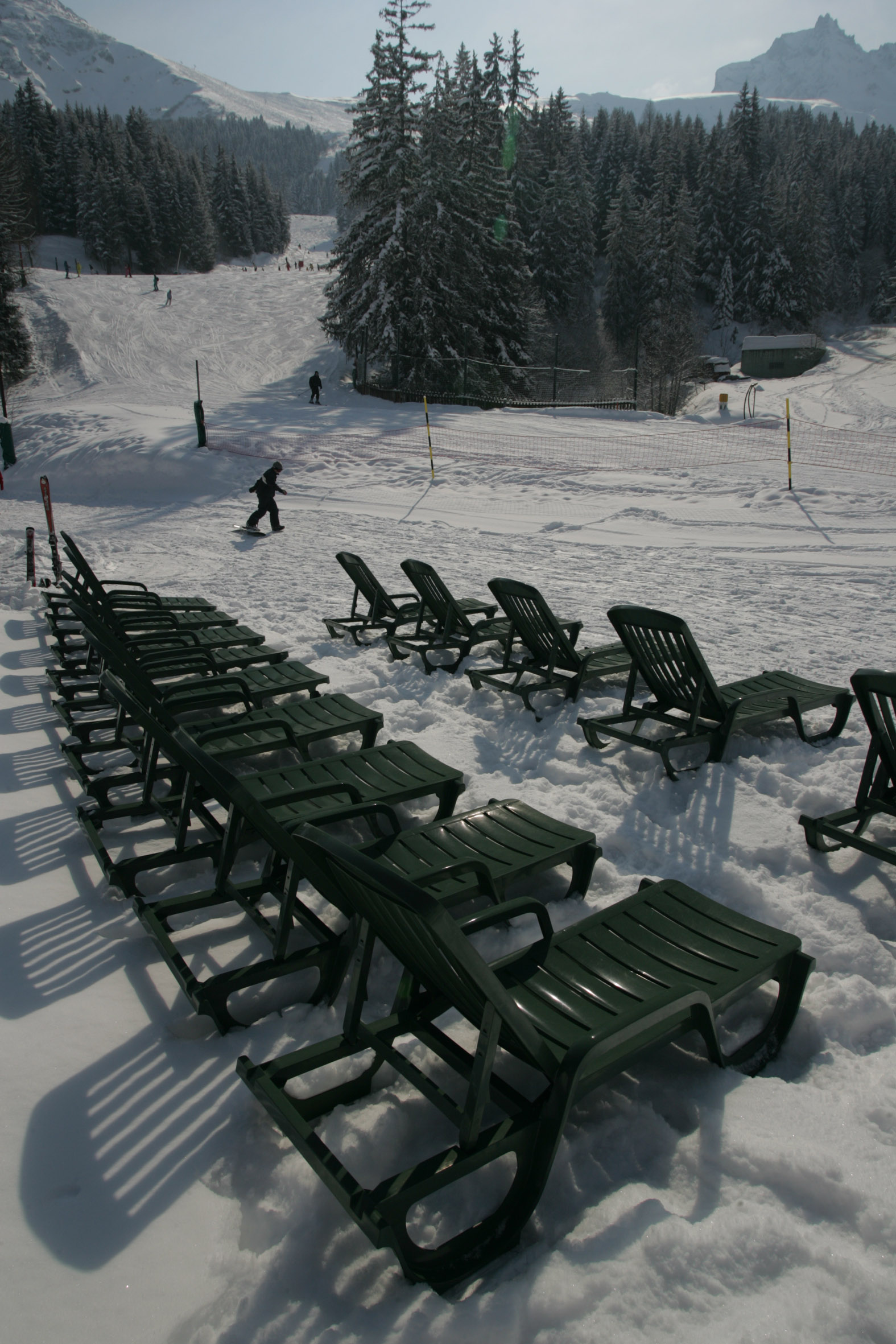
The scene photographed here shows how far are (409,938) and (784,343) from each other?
58.5m

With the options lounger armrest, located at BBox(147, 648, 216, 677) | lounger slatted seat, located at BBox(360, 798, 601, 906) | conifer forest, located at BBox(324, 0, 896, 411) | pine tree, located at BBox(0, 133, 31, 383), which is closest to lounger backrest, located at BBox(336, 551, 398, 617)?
lounger armrest, located at BBox(147, 648, 216, 677)

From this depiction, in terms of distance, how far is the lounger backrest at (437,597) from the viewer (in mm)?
6301

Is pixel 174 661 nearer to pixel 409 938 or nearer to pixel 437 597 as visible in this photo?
pixel 437 597

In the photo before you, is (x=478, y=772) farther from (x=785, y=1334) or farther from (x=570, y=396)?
(x=570, y=396)

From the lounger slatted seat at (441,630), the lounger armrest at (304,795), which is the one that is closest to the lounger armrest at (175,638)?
the lounger slatted seat at (441,630)

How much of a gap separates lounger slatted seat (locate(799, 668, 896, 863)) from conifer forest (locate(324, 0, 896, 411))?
1141 inches

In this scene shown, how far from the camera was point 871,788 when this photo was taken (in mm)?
3553

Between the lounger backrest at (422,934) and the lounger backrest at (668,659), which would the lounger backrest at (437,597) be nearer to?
the lounger backrest at (668,659)

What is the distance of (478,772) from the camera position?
4.60 m

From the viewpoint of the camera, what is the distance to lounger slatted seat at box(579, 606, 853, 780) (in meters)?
4.20

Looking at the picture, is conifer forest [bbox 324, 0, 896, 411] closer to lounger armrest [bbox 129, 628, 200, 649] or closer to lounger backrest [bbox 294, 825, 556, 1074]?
lounger armrest [bbox 129, 628, 200, 649]

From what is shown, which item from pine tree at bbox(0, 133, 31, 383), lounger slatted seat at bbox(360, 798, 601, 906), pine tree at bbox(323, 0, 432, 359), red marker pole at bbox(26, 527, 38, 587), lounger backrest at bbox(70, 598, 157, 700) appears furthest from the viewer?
pine tree at bbox(0, 133, 31, 383)

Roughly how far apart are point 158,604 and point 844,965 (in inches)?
250

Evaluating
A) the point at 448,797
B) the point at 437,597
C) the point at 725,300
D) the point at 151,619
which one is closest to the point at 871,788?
the point at 448,797
